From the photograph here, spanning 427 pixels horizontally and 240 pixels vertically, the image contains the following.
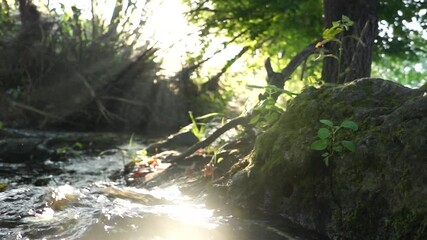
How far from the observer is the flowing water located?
2.50 metres

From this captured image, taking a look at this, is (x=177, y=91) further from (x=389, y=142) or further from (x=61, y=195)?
(x=389, y=142)

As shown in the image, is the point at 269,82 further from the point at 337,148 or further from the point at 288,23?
the point at 288,23

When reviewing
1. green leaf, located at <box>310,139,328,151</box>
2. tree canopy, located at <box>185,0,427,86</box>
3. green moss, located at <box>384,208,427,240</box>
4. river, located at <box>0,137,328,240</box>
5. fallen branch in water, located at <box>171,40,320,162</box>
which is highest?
tree canopy, located at <box>185,0,427,86</box>

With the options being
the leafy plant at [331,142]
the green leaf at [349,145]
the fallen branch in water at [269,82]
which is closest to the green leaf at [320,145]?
the leafy plant at [331,142]

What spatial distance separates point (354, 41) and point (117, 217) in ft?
13.7

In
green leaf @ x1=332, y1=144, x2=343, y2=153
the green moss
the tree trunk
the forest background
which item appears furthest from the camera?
the forest background

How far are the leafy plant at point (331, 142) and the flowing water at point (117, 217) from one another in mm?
584

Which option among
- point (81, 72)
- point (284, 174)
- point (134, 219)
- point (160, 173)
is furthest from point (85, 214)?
point (81, 72)

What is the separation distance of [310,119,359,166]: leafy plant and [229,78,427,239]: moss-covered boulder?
58 mm

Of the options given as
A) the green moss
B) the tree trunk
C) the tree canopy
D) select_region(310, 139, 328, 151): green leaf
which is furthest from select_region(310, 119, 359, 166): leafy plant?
the tree canopy

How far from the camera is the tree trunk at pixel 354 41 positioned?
5.29m

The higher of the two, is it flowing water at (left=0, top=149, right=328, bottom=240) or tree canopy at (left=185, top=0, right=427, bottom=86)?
tree canopy at (left=185, top=0, right=427, bottom=86)

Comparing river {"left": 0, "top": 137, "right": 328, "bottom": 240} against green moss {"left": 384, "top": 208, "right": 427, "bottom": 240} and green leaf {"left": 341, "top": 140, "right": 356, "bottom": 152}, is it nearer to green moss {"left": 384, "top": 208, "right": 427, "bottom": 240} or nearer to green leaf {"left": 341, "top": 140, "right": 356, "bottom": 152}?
green moss {"left": 384, "top": 208, "right": 427, "bottom": 240}

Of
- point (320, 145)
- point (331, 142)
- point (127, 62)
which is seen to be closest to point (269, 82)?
point (331, 142)
